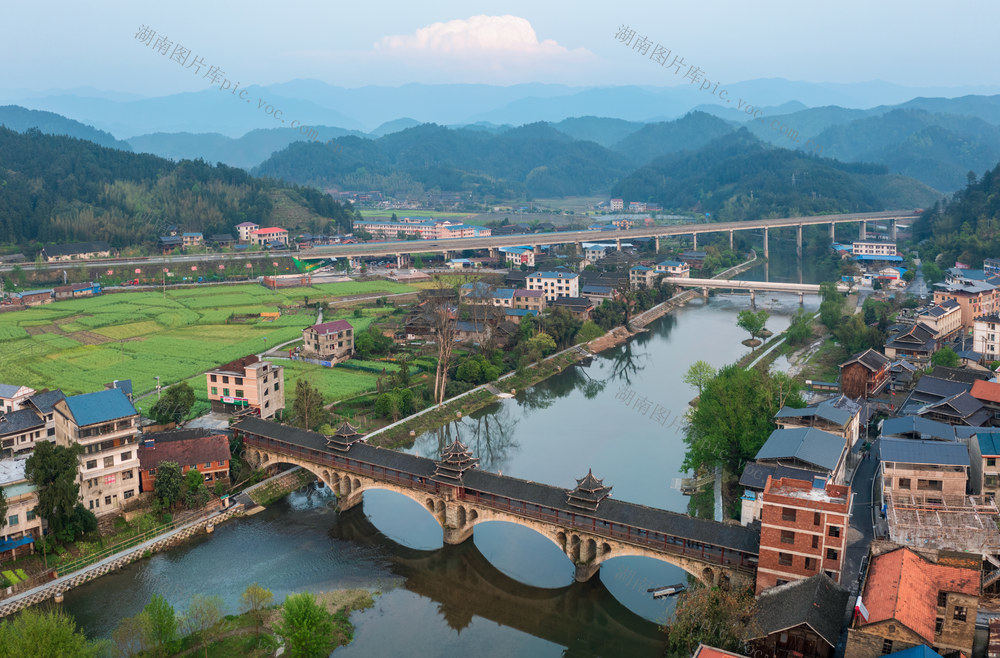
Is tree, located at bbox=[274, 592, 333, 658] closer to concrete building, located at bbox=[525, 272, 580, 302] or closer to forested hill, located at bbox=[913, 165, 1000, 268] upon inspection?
concrete building, located at bbox=[525, 272, 580, 302]

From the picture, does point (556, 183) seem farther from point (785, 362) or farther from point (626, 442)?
point (626, 442)

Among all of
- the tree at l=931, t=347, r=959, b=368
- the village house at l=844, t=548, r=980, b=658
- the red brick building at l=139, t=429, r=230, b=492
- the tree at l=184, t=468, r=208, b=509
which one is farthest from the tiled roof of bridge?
the tree at l=931, t=347, r=959, b=368

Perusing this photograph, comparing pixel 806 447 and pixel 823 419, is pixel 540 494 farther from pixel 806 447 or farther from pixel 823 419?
pixel 823 419

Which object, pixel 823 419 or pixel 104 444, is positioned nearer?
pixel 104 444

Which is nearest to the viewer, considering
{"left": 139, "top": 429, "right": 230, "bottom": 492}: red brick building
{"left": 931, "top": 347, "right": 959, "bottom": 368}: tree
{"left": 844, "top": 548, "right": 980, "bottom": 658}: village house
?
{"left": 844, "top": 548, "right": 980, "bottom": 658}: village house

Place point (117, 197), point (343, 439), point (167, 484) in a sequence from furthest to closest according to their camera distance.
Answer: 1. point (117, 197)
2. point (343, 439)
3. point (167, 484)

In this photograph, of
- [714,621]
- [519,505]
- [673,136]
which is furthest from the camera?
[673,136]

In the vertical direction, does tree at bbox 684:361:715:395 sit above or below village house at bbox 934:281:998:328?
below

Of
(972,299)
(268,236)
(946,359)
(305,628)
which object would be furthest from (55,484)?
(268,236)
